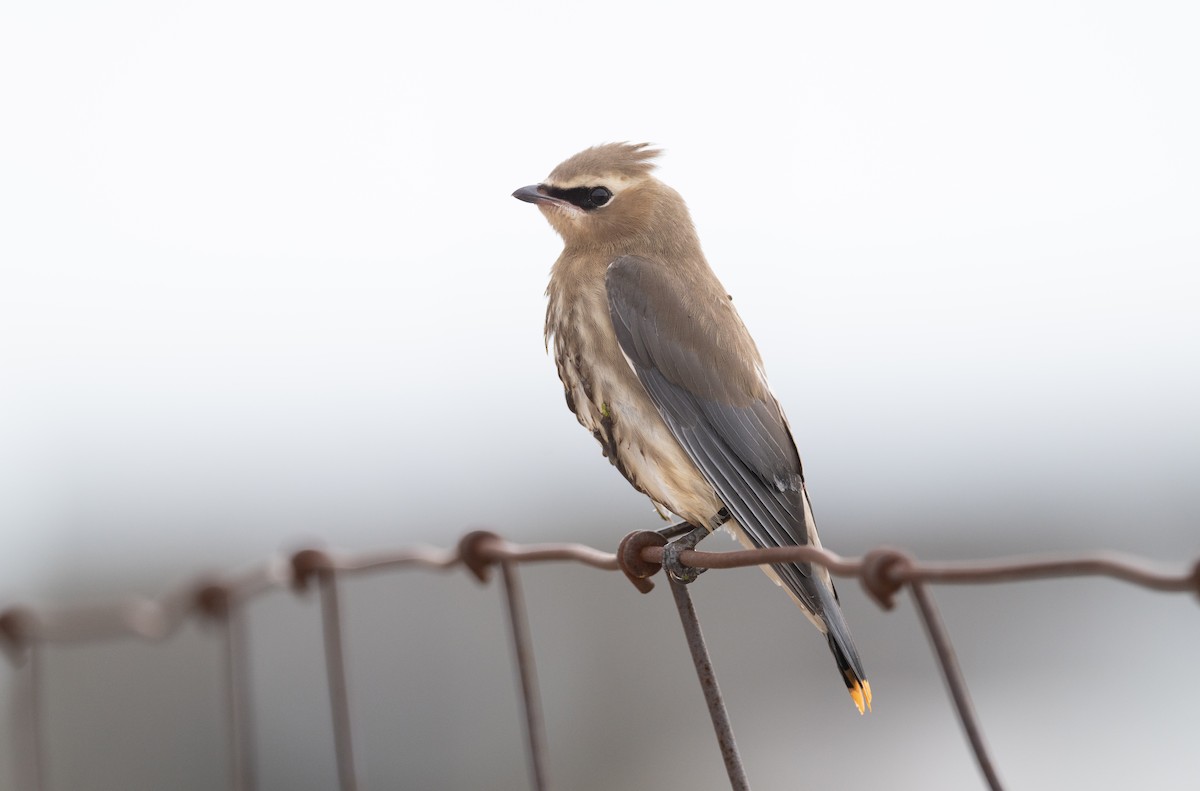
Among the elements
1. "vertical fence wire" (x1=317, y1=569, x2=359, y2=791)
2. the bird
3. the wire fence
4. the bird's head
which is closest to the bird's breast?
the bird

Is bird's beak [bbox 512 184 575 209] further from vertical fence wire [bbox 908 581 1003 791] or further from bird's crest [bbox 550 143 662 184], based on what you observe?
vertical fence wire [bbox 908 581 1003 791]

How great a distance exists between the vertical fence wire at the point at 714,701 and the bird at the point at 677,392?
819mm

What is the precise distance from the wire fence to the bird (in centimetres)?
49

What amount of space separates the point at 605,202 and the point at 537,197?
0.18 metres

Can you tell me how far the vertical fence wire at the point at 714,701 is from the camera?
2107 mm

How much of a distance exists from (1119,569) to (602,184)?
2.29m

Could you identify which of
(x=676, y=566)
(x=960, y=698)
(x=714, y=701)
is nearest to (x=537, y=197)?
(x=676, y=566)

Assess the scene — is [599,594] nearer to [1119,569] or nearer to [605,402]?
[605,402]

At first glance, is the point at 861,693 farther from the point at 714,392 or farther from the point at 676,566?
the point at 714,392

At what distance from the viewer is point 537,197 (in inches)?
146


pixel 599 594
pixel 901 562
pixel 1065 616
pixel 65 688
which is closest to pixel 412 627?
pixel 599 594

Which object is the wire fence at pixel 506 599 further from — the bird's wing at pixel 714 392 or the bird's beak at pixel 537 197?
the bird's beak at pixel 537 197

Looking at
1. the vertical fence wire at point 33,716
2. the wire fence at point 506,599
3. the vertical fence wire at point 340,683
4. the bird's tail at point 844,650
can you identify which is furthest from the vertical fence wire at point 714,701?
the vertical fence wire at point 33,716

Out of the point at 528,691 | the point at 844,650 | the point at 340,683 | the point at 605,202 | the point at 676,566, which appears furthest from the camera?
the point at 605,202
